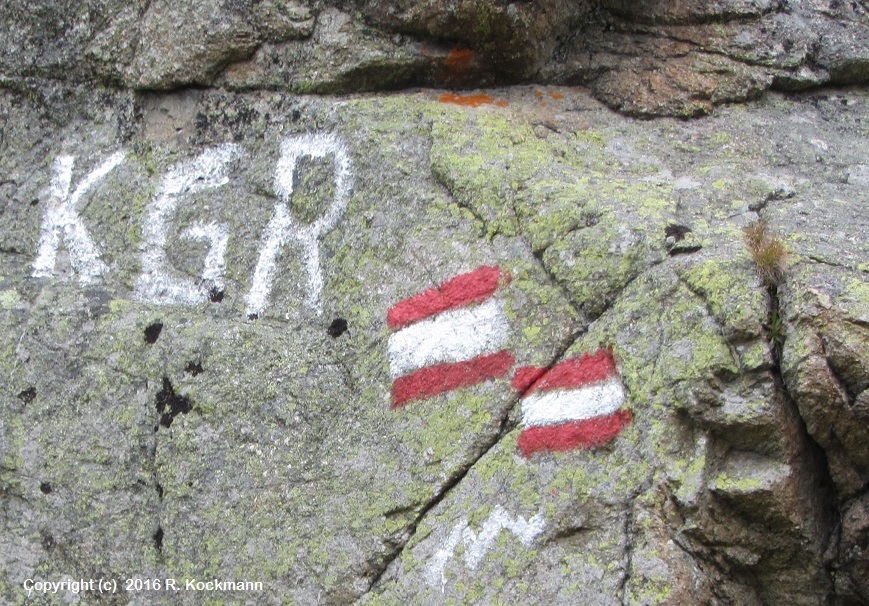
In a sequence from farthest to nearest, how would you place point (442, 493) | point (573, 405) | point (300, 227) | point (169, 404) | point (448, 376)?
point (300, 227)
point (169, 404)
point (448, 376)
point (442, 493)
point (573, 405)

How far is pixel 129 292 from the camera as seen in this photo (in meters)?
5.19

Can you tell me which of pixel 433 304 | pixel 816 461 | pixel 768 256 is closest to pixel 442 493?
pixel 433 304

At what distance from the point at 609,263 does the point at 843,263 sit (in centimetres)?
95

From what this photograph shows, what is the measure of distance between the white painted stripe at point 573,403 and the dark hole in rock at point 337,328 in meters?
1.06

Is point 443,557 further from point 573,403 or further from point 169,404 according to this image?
point 169,404

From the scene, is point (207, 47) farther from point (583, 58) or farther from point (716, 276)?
point (716, 276)

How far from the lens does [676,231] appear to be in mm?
4238

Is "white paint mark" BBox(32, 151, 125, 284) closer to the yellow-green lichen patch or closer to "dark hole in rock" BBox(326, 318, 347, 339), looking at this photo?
"dark hole in rock" BBox(326, 318, 347, 339)

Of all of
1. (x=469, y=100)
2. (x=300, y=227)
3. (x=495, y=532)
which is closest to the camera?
(x=495, y=532)

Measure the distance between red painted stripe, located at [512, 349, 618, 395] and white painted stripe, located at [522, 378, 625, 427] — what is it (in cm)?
3

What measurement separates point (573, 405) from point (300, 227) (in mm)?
1885

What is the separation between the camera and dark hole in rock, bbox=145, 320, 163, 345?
488cm

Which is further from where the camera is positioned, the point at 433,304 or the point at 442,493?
Answer: the point at 433,304

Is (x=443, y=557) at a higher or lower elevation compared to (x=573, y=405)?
lower
